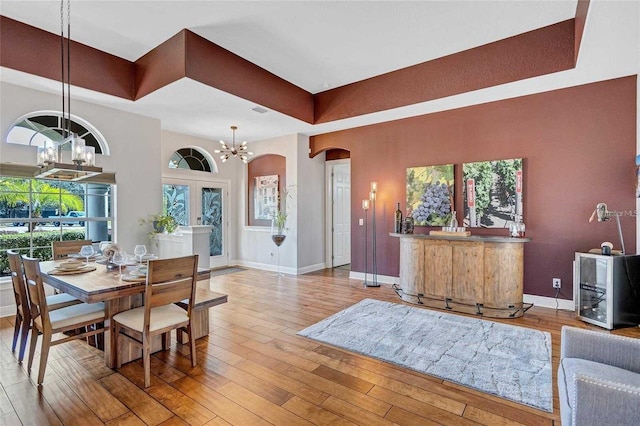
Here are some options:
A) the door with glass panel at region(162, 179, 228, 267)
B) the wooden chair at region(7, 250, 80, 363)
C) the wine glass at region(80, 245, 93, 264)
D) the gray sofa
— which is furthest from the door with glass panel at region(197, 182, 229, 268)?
the gray sofa

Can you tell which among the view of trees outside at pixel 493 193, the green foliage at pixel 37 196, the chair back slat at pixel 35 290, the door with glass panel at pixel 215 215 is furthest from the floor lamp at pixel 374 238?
the green foliage at pixel 37 196

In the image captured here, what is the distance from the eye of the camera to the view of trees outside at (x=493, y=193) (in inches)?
177

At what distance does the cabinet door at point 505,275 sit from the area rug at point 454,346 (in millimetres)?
441

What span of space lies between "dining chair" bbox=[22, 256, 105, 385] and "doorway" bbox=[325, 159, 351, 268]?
5147 mm

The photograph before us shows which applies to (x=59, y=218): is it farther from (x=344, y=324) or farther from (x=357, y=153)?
(x=357, y=153)

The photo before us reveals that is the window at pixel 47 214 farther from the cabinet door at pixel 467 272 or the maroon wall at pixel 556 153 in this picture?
the cabinet door at pixel 467 272

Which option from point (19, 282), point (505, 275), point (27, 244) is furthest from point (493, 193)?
point (27, 244)

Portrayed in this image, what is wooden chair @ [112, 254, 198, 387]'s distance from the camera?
2368mm

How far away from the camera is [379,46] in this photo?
4035mm

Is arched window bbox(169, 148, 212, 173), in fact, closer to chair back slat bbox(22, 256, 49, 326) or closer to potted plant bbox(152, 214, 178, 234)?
potted plant bbox(152, 214, 178, 234)

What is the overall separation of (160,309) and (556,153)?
5.24 metres

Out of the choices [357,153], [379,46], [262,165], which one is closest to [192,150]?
[262,165]

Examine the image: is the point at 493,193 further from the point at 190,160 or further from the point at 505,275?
the point at 190,160

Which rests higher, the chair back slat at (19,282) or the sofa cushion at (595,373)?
the chair back slat at (19,282)
